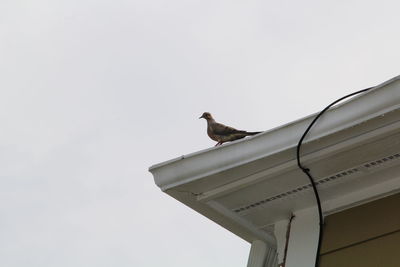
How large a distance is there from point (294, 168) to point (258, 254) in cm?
76

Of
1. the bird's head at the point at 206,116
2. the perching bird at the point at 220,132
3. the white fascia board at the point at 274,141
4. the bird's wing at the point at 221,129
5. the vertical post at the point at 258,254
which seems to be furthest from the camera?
the bird's head at the point at 206,116

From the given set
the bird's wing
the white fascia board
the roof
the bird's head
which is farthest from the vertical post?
the bird's head

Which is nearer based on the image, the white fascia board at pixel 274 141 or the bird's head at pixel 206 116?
the white fascia board at pixel 274 141

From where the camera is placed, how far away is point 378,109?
379 centimetres

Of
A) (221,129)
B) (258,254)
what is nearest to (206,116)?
(221,129)

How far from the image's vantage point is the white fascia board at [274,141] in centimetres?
379

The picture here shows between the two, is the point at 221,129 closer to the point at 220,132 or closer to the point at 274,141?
the point at 220,132

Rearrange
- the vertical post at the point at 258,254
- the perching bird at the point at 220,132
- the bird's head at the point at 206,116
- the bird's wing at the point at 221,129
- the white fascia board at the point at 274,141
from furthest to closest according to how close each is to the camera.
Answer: the bird's head at the point at 206,116, the bird's wing at the point at 221,129, the perching bird at the point at 220,132, the vertical post at the point at 258,254, the white fascia board at the point at 274,141

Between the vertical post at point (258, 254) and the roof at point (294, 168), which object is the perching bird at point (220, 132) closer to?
the vertical post at point (258, 254)

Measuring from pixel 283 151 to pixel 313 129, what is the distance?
0.58 feet

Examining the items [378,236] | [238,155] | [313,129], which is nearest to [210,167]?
[238,155]

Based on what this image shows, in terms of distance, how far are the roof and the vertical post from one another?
0.44 feet

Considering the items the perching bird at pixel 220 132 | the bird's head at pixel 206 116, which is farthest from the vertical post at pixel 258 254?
the bird's head at pixel 206 116

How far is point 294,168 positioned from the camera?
4125 millimetres
